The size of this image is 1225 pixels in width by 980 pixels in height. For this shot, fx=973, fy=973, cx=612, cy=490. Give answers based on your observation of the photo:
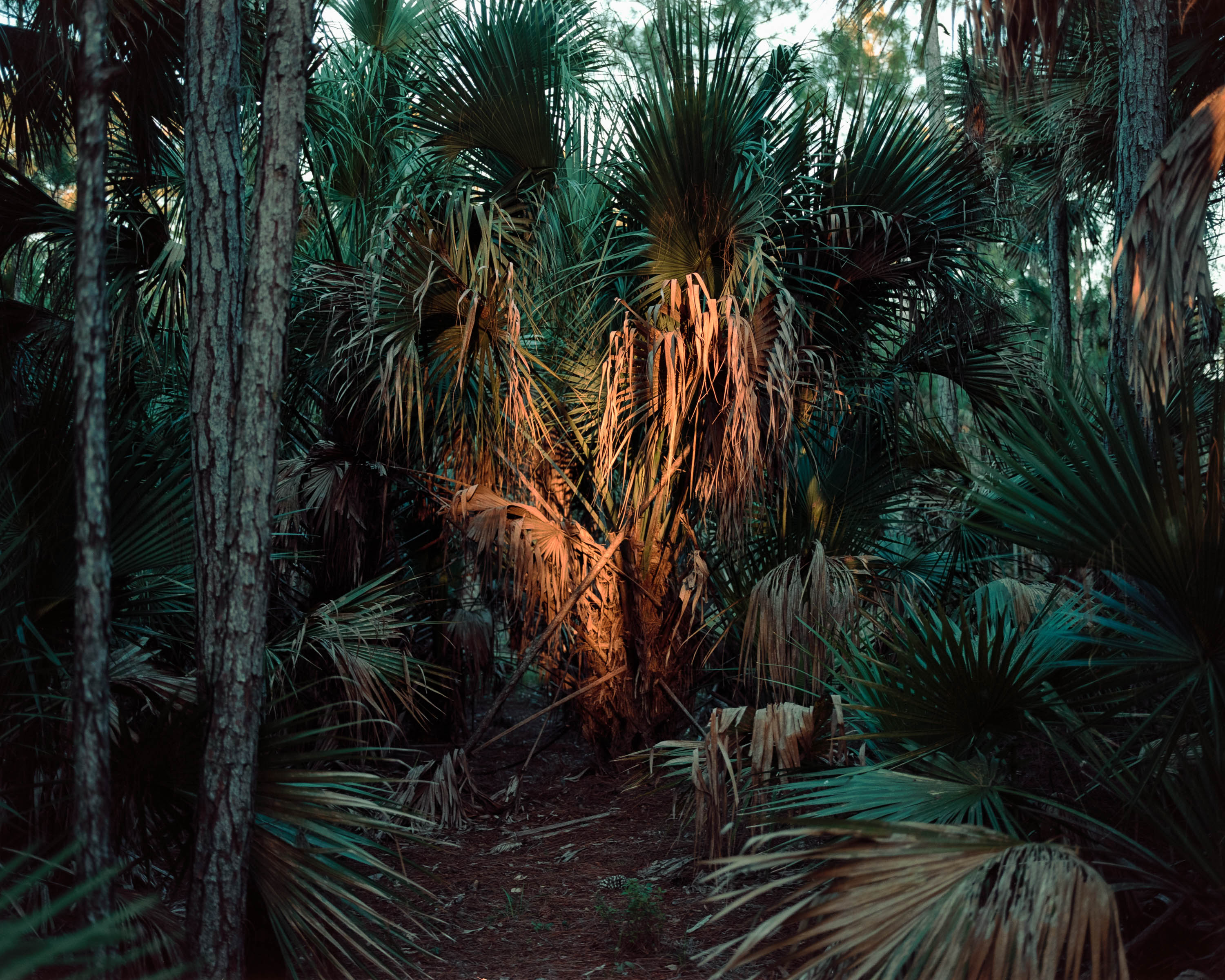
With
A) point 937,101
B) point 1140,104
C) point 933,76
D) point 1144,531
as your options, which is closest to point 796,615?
point 1144,531

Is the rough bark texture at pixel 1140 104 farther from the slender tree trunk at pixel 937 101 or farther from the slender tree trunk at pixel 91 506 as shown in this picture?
the slender tree trunk at pixel 91 506

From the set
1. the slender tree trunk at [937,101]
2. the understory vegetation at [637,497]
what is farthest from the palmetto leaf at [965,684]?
the slender tree trunk at [937,101]

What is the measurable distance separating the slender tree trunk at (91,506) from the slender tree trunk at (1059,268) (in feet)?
32.4

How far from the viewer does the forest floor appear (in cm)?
379

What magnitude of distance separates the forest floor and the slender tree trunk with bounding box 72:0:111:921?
138cm

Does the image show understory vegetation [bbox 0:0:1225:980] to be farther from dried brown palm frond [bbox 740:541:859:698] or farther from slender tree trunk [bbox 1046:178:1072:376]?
slender tree trunk [bbox 1046:178:1072:376]

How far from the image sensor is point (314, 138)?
689 cm

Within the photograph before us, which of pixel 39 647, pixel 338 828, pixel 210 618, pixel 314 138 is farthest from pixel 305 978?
pixel 314 138

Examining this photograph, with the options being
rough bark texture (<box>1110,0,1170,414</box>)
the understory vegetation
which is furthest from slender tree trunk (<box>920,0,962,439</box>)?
rough bark texture (<box>1110,0,1170,414</box>)

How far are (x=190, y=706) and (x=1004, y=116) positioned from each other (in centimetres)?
972

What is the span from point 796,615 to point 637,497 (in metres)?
1.34

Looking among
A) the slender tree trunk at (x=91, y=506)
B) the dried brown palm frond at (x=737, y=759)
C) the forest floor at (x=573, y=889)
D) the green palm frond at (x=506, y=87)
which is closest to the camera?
the slender tree trunk at (x=91, y=506)

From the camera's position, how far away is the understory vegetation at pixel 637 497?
2924 mm

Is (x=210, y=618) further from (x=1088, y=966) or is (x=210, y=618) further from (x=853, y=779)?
(x=1088, y=966)
